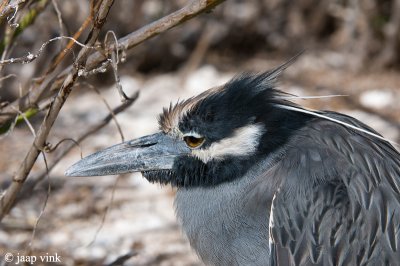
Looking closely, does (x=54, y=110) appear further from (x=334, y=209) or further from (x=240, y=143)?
(x=334, y=209)

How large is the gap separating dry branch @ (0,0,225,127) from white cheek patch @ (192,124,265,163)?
0.65m

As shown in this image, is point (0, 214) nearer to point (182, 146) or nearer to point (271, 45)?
point (182, 146)

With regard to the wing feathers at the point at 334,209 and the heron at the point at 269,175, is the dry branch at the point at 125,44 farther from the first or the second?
the wing feathers at the point at 334,209

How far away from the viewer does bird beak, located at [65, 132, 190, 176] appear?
387 centimetres

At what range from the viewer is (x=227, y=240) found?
3766 mm

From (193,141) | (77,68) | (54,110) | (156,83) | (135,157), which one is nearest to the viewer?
(77,68)

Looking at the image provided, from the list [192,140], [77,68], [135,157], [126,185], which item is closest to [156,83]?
[126,185]

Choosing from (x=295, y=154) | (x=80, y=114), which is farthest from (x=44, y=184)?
(x=295, y=154)

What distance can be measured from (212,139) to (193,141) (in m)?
0.11

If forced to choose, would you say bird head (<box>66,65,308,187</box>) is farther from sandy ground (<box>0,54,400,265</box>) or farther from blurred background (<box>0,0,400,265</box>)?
blurred background (<box>0,0,400,265</box>)

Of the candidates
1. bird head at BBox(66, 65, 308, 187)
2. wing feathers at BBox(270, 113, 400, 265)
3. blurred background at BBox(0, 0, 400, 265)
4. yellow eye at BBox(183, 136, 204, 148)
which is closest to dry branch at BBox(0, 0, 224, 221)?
bird head at BBox(66, 65, 308, 187)

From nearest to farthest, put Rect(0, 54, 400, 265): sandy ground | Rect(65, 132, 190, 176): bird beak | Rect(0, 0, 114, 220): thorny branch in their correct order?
1. Rect(0, 0, 114, 220): thorny branch
2. Rect(65, 132, 190, 176): bird beak
3. Rect(0, 54, 400, 265): sandy ground

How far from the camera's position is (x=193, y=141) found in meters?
3.81

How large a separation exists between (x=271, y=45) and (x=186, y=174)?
4.28 metres
